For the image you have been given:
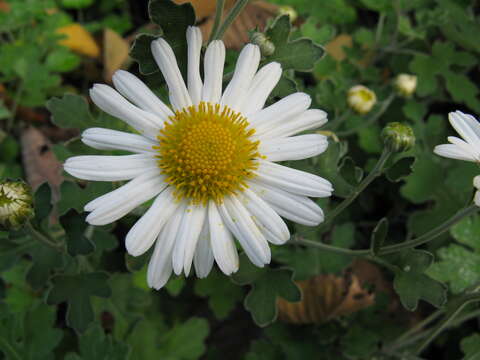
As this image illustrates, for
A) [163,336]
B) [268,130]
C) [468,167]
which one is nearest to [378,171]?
[268,130]

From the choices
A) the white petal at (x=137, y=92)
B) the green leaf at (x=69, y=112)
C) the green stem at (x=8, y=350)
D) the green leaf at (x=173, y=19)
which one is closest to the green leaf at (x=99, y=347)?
the green stem at (x=8, y=350)

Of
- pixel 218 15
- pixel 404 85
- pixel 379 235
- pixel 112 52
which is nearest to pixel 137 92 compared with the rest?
pixel 218 15

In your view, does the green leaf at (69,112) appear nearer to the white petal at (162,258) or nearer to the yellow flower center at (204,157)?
the yellow flower center at (204,157)

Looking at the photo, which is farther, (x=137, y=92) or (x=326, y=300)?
(x=326, y=300)

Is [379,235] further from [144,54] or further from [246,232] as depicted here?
[144,54]

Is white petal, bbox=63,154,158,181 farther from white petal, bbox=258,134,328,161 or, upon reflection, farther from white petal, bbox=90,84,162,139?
white petal, bbox=258,134,328,161

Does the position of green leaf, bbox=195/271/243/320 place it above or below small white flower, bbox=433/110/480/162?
below

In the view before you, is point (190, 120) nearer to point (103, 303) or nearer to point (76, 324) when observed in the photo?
point (76, 324)

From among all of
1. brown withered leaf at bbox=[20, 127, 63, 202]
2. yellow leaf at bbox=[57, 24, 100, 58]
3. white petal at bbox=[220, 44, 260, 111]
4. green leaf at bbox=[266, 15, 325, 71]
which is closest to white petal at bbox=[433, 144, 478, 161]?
green leaf at bbox=[266, 15, 325, 71]
